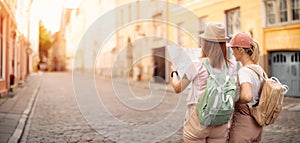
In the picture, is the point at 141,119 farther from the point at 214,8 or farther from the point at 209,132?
the point at 214,8

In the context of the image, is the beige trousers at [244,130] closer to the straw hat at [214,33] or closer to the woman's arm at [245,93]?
the woman's arm at [245,93]

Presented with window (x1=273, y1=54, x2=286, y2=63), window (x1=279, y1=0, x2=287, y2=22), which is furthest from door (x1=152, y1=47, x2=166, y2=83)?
window (x1=279, y1=0, x2=287, y2=22)

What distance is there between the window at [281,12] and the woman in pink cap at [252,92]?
11.1m

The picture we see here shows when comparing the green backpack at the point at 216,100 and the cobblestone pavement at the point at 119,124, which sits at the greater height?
the green backpack at the point at 216,100

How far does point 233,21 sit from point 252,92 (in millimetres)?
13420

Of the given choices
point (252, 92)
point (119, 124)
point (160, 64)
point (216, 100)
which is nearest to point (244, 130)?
point (252, 92)

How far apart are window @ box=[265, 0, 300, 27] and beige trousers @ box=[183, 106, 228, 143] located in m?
11.4

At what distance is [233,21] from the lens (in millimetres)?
14992

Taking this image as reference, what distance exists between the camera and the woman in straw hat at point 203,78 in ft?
7.07

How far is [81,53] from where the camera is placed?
11.0 ft

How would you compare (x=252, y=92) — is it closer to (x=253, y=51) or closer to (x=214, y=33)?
(x=253, y=51)

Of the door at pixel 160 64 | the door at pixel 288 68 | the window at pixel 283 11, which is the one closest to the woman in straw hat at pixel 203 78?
the door at pixel 160 64

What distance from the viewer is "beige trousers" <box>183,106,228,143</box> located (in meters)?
2.19

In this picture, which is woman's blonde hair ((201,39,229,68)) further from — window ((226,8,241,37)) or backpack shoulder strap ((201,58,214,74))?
window ((226,8,241,37))
